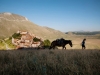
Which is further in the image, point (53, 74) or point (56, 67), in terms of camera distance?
point (56, 67)

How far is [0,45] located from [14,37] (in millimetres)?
4574

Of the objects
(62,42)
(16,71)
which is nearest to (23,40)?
(62,42)

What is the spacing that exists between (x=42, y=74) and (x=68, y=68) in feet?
3.60

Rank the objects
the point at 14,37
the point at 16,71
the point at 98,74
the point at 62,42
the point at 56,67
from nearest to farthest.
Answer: the point at 98,74 → the point at 16,71 → the point at 56,67 → the point at 62,42 → the point at 14,37

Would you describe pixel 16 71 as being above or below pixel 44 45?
above

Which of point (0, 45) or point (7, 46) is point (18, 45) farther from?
point (0, 45)

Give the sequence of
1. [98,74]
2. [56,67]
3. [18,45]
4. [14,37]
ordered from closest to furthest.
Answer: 1. [98,74]
2. [56,67]
3. [18,45]
4. [14,37]

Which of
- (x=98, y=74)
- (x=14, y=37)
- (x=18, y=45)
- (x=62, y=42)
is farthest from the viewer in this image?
(x=14, y=37)

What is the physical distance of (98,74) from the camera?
154 inches

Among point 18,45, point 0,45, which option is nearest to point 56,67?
point 18,45

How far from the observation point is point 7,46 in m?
32.6

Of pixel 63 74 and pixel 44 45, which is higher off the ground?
pixel 63 74

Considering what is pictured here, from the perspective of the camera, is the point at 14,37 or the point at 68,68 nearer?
the point at 68,68

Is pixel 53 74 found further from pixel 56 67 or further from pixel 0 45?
pixel 0 45
